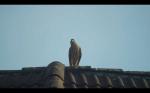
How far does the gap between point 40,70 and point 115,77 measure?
5.35ft

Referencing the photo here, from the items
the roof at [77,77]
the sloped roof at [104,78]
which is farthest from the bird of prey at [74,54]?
the sloped roof at [104,78]

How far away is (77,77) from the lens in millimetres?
5781

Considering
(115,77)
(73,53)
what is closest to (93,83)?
(115,77)

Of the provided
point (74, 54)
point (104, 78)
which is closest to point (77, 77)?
point (104, 78)

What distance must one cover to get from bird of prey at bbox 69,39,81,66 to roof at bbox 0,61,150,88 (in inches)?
75.0

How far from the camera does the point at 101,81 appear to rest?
5.75m

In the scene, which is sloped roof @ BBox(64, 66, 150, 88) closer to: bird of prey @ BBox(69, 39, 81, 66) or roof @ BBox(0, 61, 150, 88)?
Result: roof @ BBox(0, 61, 150, 88)

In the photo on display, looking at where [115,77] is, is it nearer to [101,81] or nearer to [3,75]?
[101,81]

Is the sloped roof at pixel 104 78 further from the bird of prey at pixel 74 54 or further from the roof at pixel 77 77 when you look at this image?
the bird of prey at pixel 74 54

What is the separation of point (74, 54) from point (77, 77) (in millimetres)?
2511

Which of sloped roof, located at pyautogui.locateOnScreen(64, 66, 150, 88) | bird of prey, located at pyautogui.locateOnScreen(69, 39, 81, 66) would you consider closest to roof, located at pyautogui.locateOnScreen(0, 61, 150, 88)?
sloped roof, located at pyautogui.locateOnScreen(64, 66, 150, 88)

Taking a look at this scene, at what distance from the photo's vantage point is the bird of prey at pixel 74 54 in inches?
318
